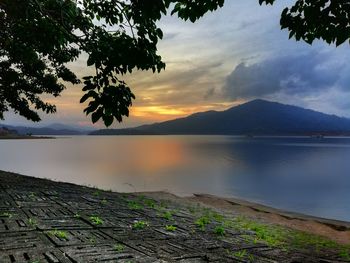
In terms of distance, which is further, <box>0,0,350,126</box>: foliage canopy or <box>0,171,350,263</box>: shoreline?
<box>0,171,350,263</box>: shoreline

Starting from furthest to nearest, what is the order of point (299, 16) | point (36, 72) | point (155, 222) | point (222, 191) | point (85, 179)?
point (85, 179)
point (222, 191)
point (36, 72)
point (155, 222)
point (299, 16)

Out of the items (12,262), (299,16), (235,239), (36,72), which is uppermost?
(36,72)

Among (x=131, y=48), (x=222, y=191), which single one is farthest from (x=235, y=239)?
(x=222, y=191)

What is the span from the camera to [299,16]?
563cm

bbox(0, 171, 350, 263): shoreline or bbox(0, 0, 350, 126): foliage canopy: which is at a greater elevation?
bbox(0, 0, 350, 126): foliage canopy

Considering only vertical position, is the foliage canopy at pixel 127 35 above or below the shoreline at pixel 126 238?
above

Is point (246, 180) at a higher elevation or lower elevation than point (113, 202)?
lower

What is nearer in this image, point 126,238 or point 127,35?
point 127,35

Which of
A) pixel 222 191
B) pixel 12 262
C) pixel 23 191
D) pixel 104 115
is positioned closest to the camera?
pixel 104 115

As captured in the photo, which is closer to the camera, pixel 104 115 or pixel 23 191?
pixel 104 115

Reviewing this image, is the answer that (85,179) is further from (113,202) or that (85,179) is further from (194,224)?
(194,224)

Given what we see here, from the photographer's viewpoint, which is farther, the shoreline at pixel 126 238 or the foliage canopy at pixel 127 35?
the shoreline at pixel 126 238

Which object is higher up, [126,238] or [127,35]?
[127,35]

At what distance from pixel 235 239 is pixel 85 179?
41.7 metres
